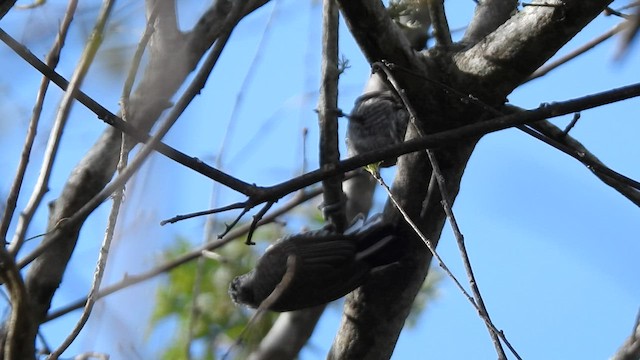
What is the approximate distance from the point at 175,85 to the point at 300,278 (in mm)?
2254

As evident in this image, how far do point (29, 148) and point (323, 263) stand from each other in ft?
6.63

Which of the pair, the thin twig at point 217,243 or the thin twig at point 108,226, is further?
the thin twig at point 217,243

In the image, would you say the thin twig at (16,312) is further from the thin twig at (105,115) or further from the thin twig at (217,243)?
the thin twig at (217,243)

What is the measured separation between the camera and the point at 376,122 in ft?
15.0

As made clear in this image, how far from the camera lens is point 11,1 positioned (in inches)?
69.0

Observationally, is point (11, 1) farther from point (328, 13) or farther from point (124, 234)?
point (328, 13)

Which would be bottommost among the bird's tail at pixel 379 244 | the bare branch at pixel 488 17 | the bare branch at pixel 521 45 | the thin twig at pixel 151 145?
the thin twig at pixel 151 145

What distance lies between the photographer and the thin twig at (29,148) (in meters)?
1.69

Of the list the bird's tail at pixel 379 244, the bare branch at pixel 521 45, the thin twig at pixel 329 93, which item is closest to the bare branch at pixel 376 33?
the bare branch at pixel 521 45

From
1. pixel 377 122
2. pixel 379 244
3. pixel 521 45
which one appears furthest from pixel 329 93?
pixel 377 122

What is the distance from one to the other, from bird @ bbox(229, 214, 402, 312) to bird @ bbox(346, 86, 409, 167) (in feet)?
2.10

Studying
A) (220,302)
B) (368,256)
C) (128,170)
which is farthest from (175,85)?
(220,302)

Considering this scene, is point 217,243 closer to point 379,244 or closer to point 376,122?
point 379,244

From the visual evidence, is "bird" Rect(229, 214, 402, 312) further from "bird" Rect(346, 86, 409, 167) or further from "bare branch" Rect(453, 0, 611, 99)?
"bare branch" Rect(453, 0, 611, 99)
